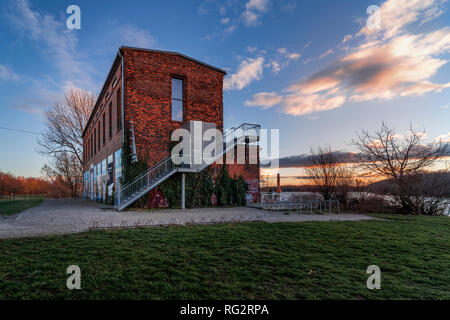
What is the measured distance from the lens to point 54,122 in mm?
29906

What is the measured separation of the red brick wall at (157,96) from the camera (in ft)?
44.8

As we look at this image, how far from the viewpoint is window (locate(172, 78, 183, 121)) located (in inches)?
596

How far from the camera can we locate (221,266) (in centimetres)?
381

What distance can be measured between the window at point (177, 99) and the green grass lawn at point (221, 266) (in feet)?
32.8

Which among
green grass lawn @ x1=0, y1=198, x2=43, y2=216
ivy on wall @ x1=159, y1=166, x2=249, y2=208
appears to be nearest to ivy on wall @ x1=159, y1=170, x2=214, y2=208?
ivy on wall @ x1=159, y1=166, x2=249, y2=208

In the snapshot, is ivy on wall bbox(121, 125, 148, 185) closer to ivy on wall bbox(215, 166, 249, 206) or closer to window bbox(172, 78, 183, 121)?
window bbox(172, 78, 183, 121)

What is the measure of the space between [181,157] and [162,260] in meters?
10.7

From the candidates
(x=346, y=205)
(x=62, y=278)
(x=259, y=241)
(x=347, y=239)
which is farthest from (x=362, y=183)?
(x=62, y=278)

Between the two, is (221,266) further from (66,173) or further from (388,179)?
(66,173)

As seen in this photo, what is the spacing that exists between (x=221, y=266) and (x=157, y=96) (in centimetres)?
1252

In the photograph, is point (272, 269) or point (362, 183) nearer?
point (272, 269)

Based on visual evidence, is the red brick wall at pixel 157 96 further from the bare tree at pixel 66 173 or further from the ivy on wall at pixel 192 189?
the bare tree at pixel 66 173
